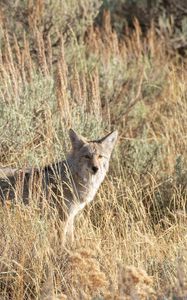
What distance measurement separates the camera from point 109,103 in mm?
8562

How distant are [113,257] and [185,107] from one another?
12.0 ft

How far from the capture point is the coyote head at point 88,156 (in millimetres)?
6258

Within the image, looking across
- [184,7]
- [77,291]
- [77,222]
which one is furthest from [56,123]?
[184,7]

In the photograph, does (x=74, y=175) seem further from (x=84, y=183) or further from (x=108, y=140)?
(x=108, y=140)

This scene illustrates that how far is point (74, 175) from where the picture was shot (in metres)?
6.32

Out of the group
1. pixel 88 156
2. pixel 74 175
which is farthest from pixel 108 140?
pixel 74 175

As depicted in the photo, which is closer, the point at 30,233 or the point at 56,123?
the point at 30,233

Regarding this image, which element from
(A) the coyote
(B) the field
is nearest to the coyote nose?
(A) the coyote

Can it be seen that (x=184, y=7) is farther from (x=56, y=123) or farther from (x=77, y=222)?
(x=77, y=222)

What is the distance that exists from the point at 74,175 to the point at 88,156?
0.68 ft

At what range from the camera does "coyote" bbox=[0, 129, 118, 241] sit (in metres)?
6.02

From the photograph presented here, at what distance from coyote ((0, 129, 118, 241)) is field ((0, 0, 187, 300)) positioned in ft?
0.46

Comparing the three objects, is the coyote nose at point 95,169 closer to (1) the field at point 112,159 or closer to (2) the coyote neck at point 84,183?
(2) the coyote neck at point 84,183

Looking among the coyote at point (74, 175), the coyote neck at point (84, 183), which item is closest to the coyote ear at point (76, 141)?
the coyote at point (74, 175)
